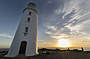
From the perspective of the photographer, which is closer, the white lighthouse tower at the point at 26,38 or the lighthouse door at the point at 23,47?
the white lighthouse tower at the point at 26,38

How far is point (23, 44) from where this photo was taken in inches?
413

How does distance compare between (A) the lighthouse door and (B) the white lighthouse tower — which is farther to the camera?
(A) the lighthouse door

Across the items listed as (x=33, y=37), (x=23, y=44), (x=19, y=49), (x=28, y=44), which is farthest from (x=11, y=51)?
(x=33, y=37)

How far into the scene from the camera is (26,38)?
1071 cm

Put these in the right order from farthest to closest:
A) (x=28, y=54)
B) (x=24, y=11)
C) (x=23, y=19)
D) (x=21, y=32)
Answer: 1. (x=24, y=11)
2. (x=23, y=19)
3. (x=21, y=32)
4. (x=28, y=54)

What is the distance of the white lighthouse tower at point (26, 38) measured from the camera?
980 centimetres

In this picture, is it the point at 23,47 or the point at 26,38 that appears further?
the point at 26,38

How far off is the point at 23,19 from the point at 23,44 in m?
5.53

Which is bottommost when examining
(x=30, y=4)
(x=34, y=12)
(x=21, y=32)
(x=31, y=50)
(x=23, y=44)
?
(x=31, y=50)

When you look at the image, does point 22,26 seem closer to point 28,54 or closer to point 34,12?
point 34,12

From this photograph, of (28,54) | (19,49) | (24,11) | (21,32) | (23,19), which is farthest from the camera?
(24,11)

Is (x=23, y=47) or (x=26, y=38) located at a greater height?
(x=26, y=38)

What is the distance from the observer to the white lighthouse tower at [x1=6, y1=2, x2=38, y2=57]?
980 cm

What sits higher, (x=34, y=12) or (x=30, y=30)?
(x=34, y=12)
